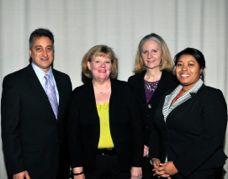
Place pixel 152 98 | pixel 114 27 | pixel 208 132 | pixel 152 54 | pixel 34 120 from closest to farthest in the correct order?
pixel 208 132 → pixel 34 120 → pixel 152 98 → pixel 152 54 → pixel 114 27

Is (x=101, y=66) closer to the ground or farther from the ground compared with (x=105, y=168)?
farther from the ground

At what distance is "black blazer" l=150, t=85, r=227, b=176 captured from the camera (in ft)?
6.95

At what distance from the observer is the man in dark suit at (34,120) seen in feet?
7.47

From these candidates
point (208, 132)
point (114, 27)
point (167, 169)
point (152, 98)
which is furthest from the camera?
point (114, 27)

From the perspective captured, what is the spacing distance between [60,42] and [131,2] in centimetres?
89

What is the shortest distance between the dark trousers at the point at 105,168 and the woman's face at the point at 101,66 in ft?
2.04

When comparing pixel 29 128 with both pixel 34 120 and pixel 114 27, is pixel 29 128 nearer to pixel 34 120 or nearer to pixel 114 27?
pixel 34 120

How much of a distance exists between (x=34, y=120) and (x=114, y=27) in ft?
5.01

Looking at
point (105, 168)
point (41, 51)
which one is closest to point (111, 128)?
point (105, 168)

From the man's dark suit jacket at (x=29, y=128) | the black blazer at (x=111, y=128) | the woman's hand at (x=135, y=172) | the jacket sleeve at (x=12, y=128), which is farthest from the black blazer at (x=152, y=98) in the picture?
the jacket sleeve at (x=12, y=128)

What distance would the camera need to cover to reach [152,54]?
2840 mm

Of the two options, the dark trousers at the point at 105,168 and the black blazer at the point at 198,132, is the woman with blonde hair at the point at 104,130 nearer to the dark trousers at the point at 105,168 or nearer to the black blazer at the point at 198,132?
the dark trousers at the point at 105,168

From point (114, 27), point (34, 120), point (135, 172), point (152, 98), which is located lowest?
point (135, 172)

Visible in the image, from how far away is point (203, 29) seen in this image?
353 centimetres
